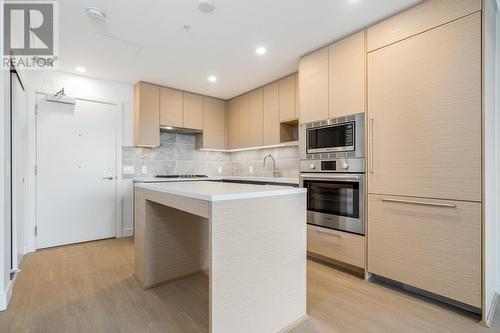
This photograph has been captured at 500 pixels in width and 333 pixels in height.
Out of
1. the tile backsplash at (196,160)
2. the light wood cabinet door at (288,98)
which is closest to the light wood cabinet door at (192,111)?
the tile backsplash at (196,160)

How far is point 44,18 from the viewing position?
213cm

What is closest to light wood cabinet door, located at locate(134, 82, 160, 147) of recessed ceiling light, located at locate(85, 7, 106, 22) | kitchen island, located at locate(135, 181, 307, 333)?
recessed ceiling light, located at locate(85, 7, 106, 22)

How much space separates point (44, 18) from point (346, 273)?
144 inches

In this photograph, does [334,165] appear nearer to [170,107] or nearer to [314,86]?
[314,86]

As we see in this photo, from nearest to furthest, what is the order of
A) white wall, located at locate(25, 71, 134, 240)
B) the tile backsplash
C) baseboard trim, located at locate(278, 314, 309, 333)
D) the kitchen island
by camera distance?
1. the kitchen island
2. baseboard trim, located at locate(278, 314, 309, 333)
3. white wall, located at locate(25, 71, 134, 240)
4. the tile backsplash

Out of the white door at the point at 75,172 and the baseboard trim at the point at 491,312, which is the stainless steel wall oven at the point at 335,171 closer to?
the baseboard trim at the point at 491,312

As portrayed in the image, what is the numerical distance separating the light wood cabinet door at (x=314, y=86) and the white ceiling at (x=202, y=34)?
13 cm

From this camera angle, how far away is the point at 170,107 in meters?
3.96

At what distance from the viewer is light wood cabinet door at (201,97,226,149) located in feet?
14.4

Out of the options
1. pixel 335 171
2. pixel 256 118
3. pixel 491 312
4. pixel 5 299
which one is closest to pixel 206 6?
pixel 335 171

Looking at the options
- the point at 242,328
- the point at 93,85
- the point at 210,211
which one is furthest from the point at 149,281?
the point at 93,85

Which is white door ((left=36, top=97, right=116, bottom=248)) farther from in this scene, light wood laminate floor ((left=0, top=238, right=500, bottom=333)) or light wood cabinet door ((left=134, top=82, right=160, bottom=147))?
light wood laminate floor ((left=0, top=238, right=500, bottom=333))

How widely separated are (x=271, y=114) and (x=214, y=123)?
4.14 ft

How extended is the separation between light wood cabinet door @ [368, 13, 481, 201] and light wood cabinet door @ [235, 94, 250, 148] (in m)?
2.28
